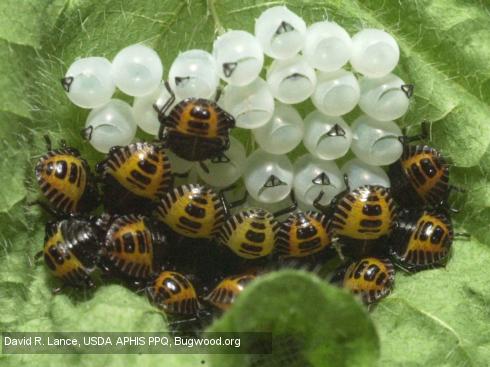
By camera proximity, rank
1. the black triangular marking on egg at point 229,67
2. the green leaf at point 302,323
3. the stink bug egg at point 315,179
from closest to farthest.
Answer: the green leaf at point 302,323, the black triangular marking on egg at point 229,67, the stink bug egg at point 315,179

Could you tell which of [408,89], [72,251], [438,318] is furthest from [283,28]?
[438,318]

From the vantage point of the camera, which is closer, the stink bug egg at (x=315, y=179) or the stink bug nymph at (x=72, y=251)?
the stink bug nymph at (x=72, y=251)

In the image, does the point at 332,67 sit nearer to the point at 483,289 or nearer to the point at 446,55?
the point at 446,55

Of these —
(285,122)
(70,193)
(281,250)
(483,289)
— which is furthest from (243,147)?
(483,289)

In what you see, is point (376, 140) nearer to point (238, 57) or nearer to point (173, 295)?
point (238, 57)

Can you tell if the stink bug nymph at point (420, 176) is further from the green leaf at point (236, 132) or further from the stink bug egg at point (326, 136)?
the stink bug egg at point (326, 136)

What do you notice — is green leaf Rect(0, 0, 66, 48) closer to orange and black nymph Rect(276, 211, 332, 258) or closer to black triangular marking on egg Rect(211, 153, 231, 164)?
black triangular marking on egg Rect(211, 153, 231, 164)

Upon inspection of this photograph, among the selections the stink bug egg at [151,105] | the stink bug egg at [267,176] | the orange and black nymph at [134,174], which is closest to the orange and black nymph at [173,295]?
the orange and black nymph at [134,174]

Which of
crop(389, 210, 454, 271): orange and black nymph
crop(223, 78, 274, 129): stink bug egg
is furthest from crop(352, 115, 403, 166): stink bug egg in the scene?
crop(223, 78, 274, 129): stink bug egg
